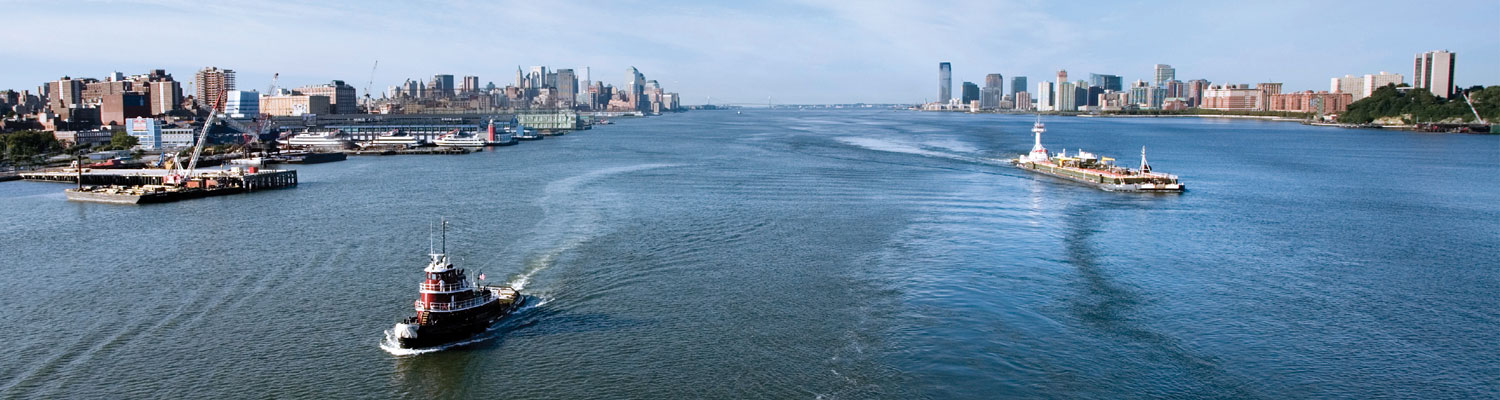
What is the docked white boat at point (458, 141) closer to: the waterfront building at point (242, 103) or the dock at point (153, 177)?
the dock at point (153, 177)

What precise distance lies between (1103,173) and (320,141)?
38193mm

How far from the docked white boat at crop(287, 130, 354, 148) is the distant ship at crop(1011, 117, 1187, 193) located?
32.1m

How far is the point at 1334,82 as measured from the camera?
12594 centimetres

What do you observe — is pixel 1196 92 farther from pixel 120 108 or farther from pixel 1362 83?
pixel 120 108

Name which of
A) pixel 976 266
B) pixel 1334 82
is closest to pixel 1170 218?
pixel 976 266

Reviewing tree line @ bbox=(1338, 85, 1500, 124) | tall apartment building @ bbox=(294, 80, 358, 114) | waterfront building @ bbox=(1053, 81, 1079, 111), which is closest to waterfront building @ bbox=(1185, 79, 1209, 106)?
waterfront building @ bbox=(1053, 81, 1079, 111)

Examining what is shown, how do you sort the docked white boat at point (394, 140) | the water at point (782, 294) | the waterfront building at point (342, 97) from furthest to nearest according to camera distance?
the waterfront building at point (342, 97)
the docked white boat at point (394, 140)
the water at point (782, 294)

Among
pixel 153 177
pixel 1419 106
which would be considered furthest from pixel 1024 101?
pixel 153 177

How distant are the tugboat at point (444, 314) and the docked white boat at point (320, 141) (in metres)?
40.1

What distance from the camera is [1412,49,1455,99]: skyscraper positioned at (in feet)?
307

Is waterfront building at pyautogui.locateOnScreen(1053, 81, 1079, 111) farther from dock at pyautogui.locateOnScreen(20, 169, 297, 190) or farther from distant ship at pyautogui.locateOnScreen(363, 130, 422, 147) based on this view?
dock at pyautogui.locateOnScreen(20, 169, 297, 190)

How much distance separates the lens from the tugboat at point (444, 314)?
35.7 ft

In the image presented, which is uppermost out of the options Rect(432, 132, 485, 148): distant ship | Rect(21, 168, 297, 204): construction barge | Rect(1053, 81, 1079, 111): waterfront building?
Rect(1053, 81, 1079, 111): waterfront building

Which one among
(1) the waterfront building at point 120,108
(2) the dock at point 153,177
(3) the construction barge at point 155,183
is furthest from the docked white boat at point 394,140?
(3) the construction barge at point 155,183
